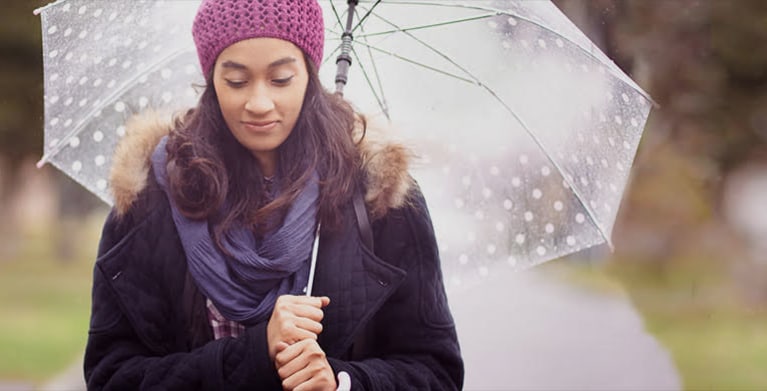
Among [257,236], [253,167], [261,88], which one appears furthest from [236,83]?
[257,236]

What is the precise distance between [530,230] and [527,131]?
251 millimetres

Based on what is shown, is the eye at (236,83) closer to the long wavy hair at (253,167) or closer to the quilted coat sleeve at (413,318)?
the long wavy hair at (253,167)

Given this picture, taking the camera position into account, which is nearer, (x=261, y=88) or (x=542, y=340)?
(x=261, y=88)

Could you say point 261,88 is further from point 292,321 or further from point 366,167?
point 292,321

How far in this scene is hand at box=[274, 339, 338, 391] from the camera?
169 centimetres

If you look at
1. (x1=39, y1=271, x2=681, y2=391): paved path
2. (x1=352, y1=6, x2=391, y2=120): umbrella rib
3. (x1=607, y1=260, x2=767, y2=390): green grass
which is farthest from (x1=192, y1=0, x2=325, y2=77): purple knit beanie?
(x1=607, y1=260, x2=767, y2=390): green grass

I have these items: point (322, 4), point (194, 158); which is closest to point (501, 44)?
point (322, 4)

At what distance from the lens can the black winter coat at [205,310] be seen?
1.83m

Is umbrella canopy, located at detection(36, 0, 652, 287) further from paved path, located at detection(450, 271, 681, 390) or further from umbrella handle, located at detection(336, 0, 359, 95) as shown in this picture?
paved path, located at detection(450, 271, 681, 390)

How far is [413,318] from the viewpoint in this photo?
1.89m

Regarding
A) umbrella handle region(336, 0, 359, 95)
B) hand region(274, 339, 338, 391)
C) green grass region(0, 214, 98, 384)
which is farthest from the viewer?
green grass region(0, 214, 98, 384)

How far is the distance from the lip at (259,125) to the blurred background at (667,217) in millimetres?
831

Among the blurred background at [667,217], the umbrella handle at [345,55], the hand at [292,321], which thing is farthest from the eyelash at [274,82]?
the blurred background at [667,217]

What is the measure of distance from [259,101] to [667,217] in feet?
4.30
